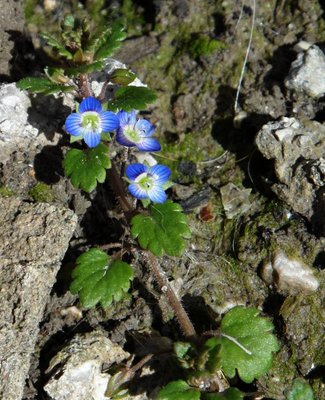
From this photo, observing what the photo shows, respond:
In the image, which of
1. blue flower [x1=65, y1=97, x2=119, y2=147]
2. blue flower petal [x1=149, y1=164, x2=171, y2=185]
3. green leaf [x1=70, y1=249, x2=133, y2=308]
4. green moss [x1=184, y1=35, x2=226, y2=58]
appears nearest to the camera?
green leaf [x1=70, y1=249, x2=133, y2=308]


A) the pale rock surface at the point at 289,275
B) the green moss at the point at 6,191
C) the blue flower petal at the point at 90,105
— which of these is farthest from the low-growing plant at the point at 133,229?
the green moss at the point at 6,191

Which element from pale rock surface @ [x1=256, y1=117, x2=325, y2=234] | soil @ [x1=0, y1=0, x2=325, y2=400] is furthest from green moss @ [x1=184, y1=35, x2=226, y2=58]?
pale rock surface @ [x1=256, y1=117, x2=325, y2=234]

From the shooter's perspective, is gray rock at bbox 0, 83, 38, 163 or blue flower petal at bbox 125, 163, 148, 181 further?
gray rock at bbox 0, 83, 38, 163

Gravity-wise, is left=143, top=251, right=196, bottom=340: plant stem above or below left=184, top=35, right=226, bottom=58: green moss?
below

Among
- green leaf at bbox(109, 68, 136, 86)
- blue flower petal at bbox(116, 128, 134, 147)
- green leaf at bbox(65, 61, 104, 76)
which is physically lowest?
blue flower petal at bbox(116, 128, 134, 147)

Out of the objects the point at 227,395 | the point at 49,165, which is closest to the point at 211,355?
the point at 227,395

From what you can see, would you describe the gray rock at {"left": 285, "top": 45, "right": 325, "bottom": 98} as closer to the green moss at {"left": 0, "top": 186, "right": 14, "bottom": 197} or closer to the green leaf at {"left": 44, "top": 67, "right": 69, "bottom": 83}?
the green leaf at {"left": 44, "top": 67, "right": 69, "bottom": 83}

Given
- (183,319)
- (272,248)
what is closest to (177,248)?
(183,319)

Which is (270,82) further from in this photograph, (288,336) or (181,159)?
(288,336)
